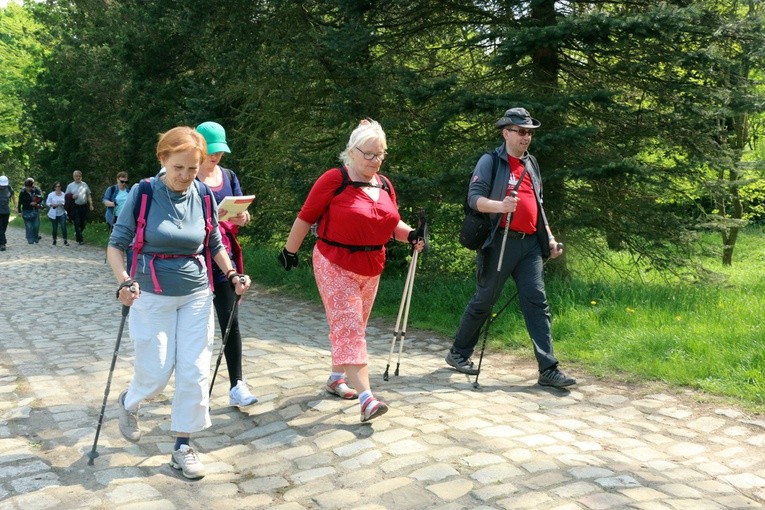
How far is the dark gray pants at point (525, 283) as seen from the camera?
255 inches

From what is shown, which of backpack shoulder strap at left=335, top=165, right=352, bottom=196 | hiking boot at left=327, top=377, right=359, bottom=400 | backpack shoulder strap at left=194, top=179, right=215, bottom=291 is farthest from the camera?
hiking boot at left=327, top=377, right=359, bottom=400

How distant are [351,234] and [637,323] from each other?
12.7 feet

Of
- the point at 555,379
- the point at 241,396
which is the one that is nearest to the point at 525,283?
the point at 555,379

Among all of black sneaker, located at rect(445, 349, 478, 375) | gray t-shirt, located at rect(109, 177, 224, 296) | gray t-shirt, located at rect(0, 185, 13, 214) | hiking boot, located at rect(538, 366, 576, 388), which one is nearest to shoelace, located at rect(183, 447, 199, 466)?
gray t-shirt, located at rect(109, 177, 224, 296)

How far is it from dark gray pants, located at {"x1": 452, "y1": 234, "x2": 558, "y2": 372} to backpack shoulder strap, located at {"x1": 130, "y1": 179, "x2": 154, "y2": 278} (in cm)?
302

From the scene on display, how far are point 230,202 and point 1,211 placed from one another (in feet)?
56.5

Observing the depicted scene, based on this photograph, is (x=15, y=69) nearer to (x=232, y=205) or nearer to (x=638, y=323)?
(x=638, y=323)

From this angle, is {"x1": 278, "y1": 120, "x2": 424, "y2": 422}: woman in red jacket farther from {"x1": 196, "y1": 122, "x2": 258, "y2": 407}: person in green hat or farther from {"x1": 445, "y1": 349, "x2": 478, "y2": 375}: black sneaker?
{"x1": 445, "y1": 349, "x2": 478, "y2": 375}: black sneaker

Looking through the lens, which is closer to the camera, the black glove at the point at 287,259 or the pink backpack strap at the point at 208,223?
the pink backpack strap at the point at 208,223

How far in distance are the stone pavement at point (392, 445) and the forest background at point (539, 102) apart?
1516 millimetres

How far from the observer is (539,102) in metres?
9.02

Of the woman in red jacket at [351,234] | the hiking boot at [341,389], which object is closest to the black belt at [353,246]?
the woman in red jacket at [351,234]

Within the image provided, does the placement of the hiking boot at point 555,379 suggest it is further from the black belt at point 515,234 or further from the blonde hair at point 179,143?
the blonde hair at point 179,143

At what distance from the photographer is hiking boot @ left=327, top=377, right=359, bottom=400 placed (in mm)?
5914
